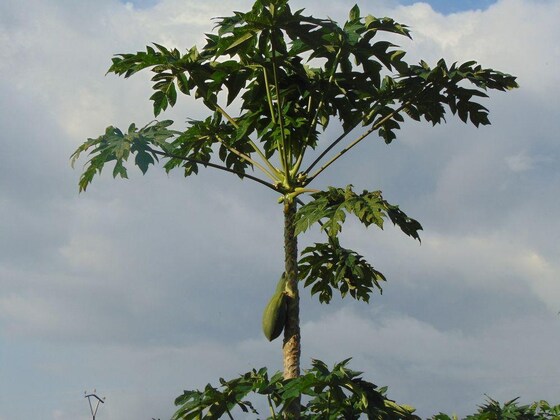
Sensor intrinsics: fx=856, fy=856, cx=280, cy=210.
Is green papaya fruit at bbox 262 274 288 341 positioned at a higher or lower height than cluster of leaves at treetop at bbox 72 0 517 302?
lower

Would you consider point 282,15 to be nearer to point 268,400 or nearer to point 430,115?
point 430,115

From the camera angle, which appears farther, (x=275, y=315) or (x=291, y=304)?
(x=291, y=304)

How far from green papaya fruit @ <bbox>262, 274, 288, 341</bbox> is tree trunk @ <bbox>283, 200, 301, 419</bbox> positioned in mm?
71

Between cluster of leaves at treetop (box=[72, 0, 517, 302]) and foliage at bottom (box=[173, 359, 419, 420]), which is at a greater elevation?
cluster of leaves at treetop (box=[72, 0, 517, 302])

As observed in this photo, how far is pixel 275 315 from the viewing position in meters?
8.16

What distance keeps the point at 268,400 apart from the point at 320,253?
193 centimetres

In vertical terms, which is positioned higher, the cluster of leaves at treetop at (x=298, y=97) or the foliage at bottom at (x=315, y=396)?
the cluster of leaves at treetop at (x=298, y=97)

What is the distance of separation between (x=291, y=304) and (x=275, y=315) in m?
0.25

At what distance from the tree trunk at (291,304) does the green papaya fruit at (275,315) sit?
7 centimetres

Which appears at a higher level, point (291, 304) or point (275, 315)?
point (291, 304)

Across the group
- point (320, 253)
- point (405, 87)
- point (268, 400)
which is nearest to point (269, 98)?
point (405, 87)

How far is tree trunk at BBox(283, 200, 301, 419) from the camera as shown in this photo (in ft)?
27.1

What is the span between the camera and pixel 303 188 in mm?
8273

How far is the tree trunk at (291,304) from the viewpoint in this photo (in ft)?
27.1
